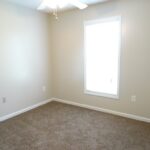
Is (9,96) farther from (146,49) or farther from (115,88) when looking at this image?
(146,49)

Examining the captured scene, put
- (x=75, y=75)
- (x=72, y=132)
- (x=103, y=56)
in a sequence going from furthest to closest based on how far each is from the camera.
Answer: (x=75, y=75)
(x=103, y=56)
(x=72, y=132)

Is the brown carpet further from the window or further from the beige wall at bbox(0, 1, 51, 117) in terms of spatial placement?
the window

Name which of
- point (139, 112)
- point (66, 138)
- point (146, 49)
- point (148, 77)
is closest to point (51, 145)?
point (66, 138)

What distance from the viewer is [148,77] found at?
9.42 feet

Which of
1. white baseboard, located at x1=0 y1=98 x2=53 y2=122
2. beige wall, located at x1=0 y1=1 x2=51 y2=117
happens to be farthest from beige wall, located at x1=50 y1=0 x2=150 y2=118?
white baseboard, located at x1=0 y1=98 x2=53 y2=122

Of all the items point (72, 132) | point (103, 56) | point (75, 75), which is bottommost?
point (72, 132)

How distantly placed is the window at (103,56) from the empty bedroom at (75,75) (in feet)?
0.07

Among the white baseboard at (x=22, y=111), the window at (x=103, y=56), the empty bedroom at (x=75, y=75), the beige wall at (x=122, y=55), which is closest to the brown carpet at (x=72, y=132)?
the empty bedroom at (x=75, y=75)

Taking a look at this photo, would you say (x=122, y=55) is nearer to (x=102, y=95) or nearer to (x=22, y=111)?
(x=102, y=95)

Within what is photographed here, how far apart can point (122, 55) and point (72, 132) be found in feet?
5.84

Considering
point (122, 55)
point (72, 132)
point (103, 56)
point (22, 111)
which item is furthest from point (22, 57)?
point (122, 55)

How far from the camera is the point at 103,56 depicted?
3443 millimetres

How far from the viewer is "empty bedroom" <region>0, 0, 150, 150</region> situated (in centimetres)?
255

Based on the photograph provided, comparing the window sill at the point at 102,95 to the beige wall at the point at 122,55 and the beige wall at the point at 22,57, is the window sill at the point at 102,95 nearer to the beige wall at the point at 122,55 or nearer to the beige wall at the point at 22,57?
the beige wall at the point at 122,55
